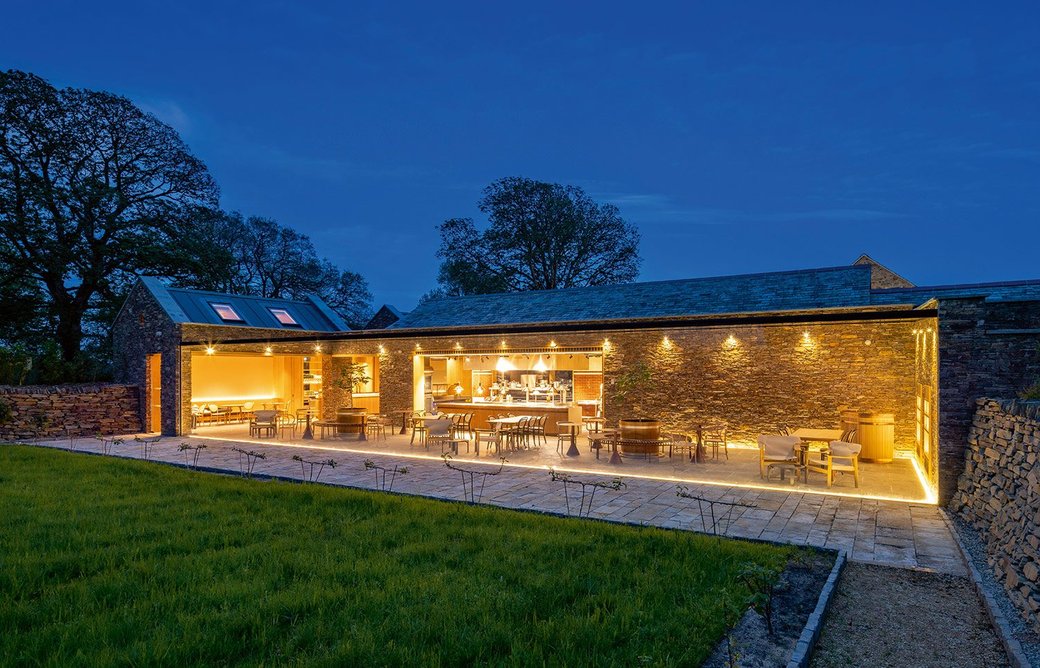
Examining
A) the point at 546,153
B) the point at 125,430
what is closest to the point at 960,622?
the point at 125,430

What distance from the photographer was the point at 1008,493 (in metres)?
5.75

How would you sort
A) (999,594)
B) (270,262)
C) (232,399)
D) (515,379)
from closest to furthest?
(999,594) → (515,379) → (232,399) → (270,262)

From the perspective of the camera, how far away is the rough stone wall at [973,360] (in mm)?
7305

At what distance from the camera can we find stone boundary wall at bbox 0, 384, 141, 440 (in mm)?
15336

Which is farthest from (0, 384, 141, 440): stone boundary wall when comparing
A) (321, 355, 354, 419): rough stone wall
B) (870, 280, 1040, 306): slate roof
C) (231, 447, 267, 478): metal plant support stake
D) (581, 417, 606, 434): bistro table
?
(870, 280, 1040, 306): slate roof

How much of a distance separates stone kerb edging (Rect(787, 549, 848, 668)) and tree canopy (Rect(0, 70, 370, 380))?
2120 centimetres

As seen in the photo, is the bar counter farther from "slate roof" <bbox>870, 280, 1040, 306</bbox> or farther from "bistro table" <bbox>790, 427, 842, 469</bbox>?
"slate roof" <bbox>870, 280, 1040, 306</bbox>

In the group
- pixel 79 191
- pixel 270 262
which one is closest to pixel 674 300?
pixel 79 191

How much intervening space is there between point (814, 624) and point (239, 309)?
19.6m

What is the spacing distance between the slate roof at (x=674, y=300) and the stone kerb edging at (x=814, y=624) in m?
8.24

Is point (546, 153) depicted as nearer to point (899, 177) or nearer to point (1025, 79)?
point (899, 177)

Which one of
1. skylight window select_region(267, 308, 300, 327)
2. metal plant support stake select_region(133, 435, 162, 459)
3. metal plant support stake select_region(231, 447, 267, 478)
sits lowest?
metal plant support stake select_region(133, 435, 162, 459)

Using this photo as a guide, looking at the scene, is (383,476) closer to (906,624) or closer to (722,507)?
(722,507)

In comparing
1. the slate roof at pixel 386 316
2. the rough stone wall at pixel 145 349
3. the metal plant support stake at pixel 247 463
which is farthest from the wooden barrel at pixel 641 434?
the slate roof at pixel 386 316
